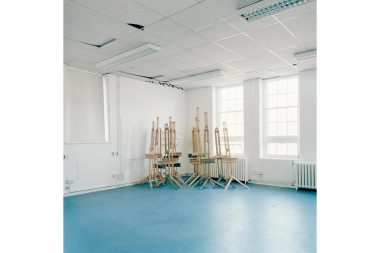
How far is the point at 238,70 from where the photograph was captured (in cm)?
629

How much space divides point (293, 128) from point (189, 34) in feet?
13.8

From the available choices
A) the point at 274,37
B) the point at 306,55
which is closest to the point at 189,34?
the point at 274,37

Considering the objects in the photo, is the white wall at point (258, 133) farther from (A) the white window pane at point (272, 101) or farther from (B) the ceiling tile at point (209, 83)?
(B) the ceiling tile at point (209, 83)

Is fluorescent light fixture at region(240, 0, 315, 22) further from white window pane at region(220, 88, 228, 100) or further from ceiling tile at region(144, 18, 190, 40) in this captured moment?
white window pane at region(220, 88, 228, 100)

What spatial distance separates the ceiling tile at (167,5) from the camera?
3078 millimetres

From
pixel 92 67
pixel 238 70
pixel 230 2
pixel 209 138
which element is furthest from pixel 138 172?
pixel 230 2

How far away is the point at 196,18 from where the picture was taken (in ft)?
11.6

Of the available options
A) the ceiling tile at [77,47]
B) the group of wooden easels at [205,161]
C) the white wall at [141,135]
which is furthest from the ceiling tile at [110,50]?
the group of wooden easels at [205,161]

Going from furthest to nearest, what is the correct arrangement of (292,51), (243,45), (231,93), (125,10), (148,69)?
(231,93)
(148,69)
(292,51)
(243,45)
(125,10)

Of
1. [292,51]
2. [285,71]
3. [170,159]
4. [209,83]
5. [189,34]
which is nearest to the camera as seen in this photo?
[189,34]

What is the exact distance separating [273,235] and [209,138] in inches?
195

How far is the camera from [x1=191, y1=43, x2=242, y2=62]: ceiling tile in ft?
15.3

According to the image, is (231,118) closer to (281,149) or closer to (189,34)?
(281,149)
